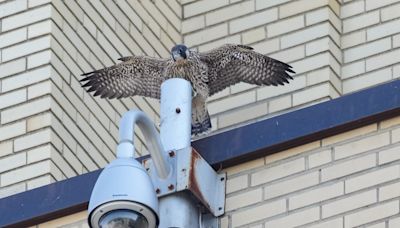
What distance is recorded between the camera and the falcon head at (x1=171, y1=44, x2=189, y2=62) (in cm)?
1425

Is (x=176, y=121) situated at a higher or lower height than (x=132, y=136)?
higher

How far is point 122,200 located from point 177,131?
1.41 meters

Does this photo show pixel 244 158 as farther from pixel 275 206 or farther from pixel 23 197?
pixel 23 197

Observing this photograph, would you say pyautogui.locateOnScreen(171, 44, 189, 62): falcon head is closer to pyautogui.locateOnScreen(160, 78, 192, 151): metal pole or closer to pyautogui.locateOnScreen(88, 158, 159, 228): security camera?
pyautogui.locateOnScreen(160, 78, 192, 151): metal pole

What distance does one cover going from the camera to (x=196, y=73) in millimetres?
14516

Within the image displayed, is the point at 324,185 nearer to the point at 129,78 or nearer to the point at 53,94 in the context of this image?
the point at 129,78

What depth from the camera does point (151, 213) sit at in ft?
34.8

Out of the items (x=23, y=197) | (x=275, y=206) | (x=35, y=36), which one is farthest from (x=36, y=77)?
(x=275, y=206)

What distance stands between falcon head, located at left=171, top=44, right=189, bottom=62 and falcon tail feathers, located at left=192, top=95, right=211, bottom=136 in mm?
310

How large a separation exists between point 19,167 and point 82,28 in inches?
51.1

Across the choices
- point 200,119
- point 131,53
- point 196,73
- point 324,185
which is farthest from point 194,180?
point 131,53

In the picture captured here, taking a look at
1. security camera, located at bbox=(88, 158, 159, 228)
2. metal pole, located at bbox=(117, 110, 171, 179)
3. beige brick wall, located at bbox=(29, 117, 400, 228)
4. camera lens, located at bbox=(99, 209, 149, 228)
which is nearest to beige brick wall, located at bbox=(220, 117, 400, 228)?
beige brick wall, located at bbox=(29, 117, 400, 228)

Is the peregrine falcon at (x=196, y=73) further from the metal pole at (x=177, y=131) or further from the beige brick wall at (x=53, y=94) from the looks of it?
the metal pole at (x=177, y=131)

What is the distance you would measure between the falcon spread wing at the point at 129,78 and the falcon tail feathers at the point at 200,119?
0.29 metres
